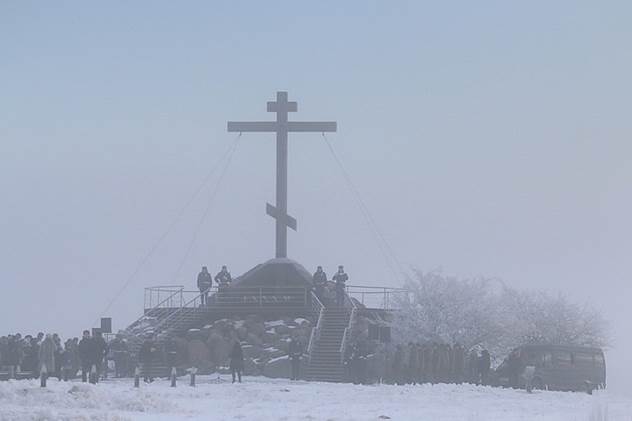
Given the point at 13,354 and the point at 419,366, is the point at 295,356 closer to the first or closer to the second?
the point at 419,366

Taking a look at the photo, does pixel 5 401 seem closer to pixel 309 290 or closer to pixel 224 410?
pixel 224 410

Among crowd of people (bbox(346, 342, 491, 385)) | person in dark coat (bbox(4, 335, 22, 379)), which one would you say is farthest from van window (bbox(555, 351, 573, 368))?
person in dark coat (bbox(4, 335, 22, 379))

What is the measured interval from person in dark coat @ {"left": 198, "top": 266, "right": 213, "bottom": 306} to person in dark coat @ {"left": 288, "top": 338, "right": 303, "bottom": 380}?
10.5 m

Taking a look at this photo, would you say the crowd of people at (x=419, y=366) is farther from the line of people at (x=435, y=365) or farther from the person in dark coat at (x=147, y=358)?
the person in dark coat at (x=147, y=358)

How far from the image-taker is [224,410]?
102ft

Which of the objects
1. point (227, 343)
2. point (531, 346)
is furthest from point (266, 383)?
point (531, 346)

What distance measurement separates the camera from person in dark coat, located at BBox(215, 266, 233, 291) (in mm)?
57062

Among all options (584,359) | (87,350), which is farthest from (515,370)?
(87,350)

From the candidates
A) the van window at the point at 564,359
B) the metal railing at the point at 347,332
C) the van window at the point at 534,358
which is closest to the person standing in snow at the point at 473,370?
the van window at the point at 534,358

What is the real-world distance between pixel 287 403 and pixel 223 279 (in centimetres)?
2293

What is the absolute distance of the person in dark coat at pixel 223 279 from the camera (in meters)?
57.1

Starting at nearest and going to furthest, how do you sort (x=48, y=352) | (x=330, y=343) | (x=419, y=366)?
1. (x=48, y=352)
2. (x=419, y=366)
3. (x=330, y=343)

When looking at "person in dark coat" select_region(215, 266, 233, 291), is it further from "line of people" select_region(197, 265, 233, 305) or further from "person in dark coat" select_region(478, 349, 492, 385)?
"person in dark coat" select_region(478, 349, 492, 385)

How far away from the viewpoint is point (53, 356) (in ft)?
130
